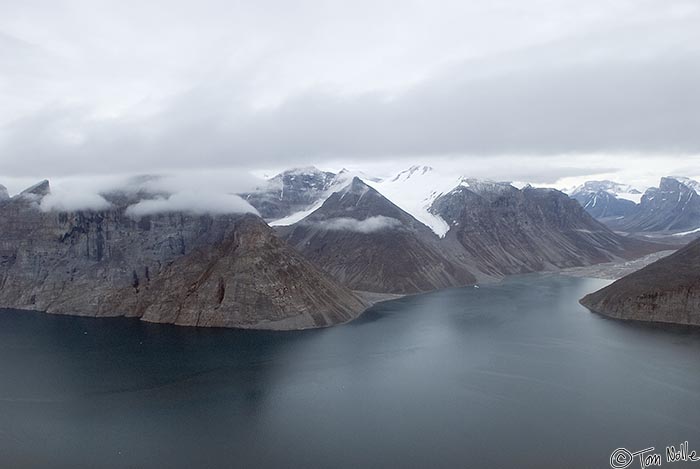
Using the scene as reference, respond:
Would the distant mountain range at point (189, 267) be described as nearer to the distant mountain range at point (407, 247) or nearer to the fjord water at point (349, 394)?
the distant mountain range at point (407, 247)

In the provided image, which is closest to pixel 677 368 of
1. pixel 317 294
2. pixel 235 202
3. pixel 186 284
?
pixel 317 294

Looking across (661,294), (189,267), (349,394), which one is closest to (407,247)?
(189,267)

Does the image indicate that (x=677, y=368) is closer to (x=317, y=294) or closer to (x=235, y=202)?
(x=317, y=294)

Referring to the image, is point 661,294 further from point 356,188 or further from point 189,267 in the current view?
point 356,188

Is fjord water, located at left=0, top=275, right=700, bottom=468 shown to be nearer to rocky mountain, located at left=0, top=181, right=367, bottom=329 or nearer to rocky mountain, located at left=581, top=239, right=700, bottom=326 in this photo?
rocky mountain, located at left=581, top=239, right=700, bottom=326

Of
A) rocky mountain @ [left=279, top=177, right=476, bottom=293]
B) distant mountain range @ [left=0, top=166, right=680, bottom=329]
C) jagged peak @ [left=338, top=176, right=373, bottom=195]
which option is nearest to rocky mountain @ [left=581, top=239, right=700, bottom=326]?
distant mountain range @ [left=0, top=166, right=680, bottom=329]
